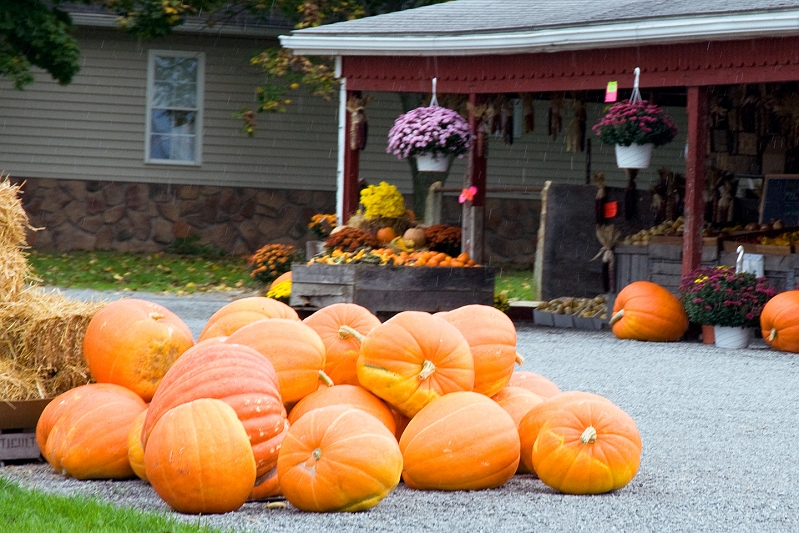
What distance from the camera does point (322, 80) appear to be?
15484 mm

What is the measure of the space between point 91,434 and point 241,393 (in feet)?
2.47

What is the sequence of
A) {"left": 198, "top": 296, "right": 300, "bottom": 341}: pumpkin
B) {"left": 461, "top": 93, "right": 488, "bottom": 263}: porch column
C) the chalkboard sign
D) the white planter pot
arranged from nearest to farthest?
{"left": 198, "top": 296, "right": 300, "bottom": 341}: pumpkin < the white planter pot < the chalkboard sign < {"left": 461, "top": 93, "right": 488, "bottom": 263}: porch column

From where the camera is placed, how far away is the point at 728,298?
29.7ft

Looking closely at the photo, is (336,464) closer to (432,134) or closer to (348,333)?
(348,333)

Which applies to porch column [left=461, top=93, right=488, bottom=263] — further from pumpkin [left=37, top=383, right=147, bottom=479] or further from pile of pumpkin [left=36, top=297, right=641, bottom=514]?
pumpkin [left=37, top=383, right=147, bottom=479]

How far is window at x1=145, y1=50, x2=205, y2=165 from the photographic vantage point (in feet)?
59.5

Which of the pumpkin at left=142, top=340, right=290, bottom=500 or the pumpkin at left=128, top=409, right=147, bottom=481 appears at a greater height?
the pumpkin at left=142, top=340, right=290, bottom=500

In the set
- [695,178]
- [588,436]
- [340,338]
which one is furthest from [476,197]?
[588,436]

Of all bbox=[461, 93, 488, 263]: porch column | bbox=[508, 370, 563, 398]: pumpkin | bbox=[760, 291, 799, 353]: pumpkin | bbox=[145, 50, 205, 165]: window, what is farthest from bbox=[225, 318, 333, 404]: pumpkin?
bbox=[145, 50, 205, 165]: window

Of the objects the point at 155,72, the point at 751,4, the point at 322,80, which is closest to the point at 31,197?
the point at 155,72

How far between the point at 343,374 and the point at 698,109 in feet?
19.9

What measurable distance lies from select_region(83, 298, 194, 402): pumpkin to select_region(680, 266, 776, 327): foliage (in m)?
5.57

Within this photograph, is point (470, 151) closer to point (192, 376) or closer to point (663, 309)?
point (663, 309)

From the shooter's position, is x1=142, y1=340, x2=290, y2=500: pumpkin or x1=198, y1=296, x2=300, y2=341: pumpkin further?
x1=198, y1=296, x2=300, y2=341: pumpkin
